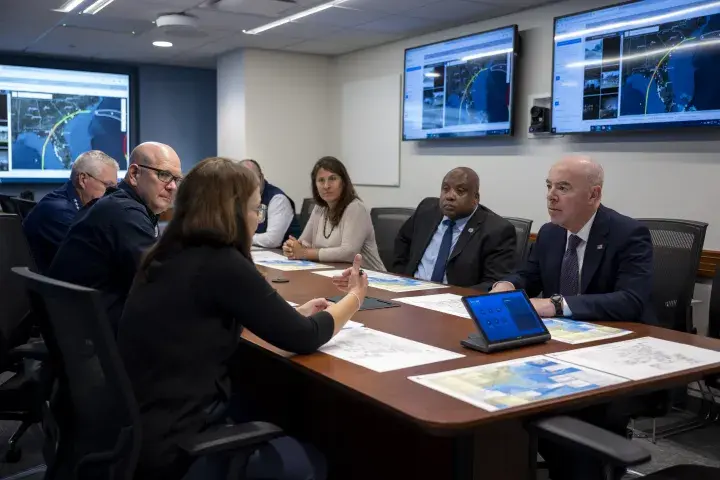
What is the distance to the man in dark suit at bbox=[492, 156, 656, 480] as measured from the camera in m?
2.28

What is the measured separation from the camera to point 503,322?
188cm

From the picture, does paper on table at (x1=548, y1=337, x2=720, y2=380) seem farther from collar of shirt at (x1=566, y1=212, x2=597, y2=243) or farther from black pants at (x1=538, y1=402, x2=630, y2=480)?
collar of shirt at (x1=566, y1=212, x2=597, y2=243)

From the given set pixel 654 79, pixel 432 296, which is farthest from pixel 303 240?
pixel 654 79

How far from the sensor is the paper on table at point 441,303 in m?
→ 2.36

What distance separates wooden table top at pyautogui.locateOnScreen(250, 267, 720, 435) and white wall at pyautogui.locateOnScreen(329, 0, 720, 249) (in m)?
2.08

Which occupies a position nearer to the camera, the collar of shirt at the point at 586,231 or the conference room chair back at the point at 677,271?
the collar of shirt at the point at 586,231

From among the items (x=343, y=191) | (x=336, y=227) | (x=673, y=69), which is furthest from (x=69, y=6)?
(x=673, y=69)

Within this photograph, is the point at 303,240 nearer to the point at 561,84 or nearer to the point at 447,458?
the point at 561,84

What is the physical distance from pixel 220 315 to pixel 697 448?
2.62 metres

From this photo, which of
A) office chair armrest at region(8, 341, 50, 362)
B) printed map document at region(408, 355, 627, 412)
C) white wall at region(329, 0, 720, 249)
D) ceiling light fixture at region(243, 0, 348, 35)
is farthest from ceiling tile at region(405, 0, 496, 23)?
printed map document at region(408, 355, 627, 412)

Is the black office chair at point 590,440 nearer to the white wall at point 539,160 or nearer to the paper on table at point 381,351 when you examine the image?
the paper on table at point 381,351

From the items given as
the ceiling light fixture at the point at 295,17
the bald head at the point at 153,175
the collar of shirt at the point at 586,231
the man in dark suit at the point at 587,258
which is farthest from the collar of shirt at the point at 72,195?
the collar of shirt at the point at 586,231

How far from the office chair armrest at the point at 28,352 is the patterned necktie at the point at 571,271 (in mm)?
1848

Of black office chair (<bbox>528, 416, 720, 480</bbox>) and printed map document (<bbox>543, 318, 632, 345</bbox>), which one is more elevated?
printed map document (<bbox>543, 318, 632, 345</bbox>)
